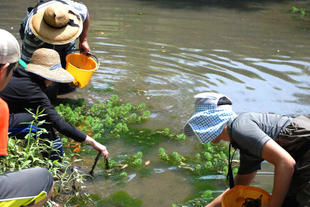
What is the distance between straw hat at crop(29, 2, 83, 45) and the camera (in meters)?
5.45

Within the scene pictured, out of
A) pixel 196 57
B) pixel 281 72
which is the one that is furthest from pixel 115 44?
Result: pixel 281 72

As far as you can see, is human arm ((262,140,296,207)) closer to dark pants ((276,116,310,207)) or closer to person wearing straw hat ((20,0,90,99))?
dark pants ((276,116,310,207))

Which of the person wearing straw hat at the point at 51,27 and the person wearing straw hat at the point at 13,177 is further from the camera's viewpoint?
the person wearing straw hat at the point at 51,27

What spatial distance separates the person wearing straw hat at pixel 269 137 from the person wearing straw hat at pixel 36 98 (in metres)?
1.31

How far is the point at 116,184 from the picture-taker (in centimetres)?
425

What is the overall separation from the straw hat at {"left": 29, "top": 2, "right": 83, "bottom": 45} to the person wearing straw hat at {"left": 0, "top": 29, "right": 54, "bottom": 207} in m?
2.73

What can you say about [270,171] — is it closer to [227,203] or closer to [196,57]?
[227,203]

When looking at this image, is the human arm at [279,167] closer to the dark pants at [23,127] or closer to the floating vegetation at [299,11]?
the dark pants at [23,127]

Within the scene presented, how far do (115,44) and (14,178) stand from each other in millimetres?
7184

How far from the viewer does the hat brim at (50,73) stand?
154 inches

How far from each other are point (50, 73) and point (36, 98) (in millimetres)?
284

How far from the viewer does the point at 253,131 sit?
2.94 metres

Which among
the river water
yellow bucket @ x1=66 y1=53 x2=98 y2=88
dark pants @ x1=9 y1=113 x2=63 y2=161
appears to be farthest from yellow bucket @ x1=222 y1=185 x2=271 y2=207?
yellow bucket @ x1=66 y1=53 x2=98 y2=88

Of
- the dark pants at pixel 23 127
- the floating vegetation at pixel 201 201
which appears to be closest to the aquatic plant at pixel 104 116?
the dark pants at pixel 23 127
